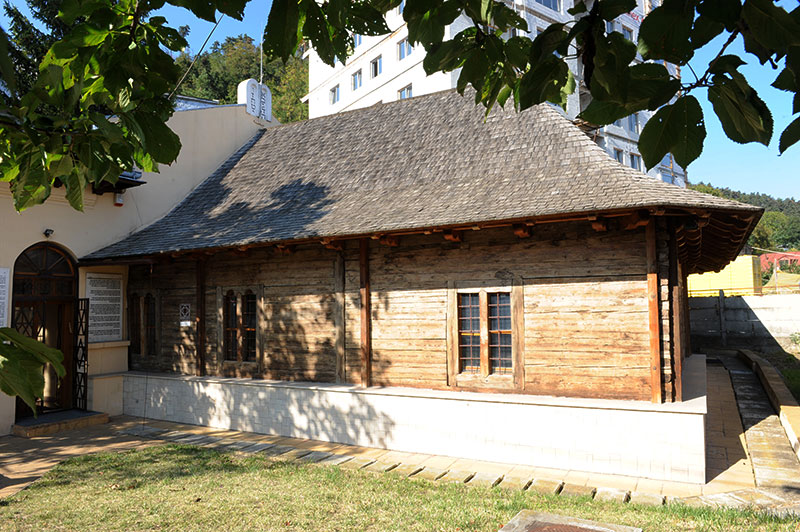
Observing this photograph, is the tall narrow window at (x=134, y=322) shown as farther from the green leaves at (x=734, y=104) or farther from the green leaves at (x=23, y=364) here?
the green leaves at (x=734, y=104)

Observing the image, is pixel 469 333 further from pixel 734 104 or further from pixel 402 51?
pixel 402 51

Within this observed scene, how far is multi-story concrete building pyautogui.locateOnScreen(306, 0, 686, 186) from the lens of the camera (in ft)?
89.8

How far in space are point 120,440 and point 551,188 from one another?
9178 mm

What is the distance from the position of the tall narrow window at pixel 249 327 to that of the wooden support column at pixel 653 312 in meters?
7.90

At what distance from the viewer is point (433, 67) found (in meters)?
2.22

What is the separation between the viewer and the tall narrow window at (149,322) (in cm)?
1381

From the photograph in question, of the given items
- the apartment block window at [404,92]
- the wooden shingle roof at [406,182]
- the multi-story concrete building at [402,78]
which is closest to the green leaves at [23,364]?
the wooden shingle roof at [406,182]

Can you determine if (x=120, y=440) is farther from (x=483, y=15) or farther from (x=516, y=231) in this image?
(x=483, y=15)

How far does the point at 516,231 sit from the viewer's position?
9.18 m

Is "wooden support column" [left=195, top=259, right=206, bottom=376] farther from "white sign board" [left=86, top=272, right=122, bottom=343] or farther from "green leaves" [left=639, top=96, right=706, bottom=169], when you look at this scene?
"green leaves" [left=639, top=96, right=706, bottom=169]

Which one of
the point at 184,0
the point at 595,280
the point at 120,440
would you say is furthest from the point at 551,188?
the point at 120,440

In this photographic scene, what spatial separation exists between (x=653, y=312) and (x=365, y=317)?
4872mm

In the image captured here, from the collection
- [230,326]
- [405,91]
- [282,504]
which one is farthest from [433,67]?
[405,91]

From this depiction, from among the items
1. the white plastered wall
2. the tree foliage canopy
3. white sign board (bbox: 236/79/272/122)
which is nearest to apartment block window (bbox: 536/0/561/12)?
white sign board (bbox: 236/79/272/122)
